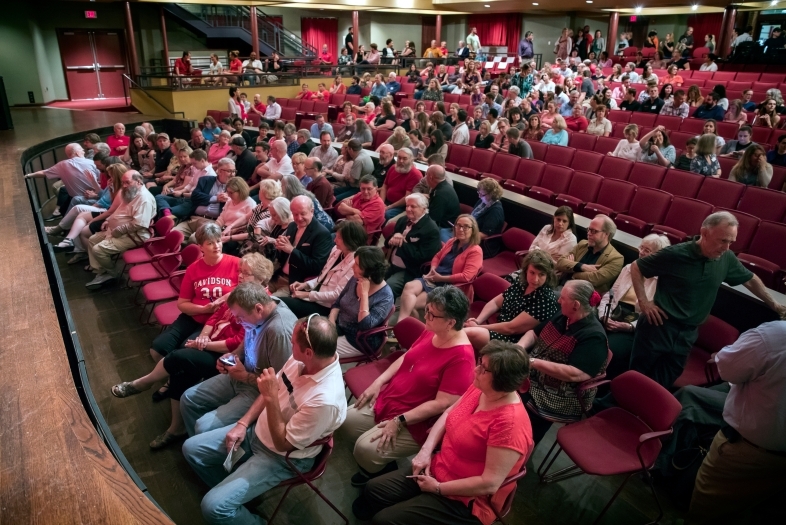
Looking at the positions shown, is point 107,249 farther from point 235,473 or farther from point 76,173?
point 235,473

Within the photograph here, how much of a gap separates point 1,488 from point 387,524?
1.37m

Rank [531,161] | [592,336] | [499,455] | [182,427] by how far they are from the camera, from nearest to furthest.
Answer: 1. [499,455]
2. [592,336]
3. [182,427]
4. [531,161]

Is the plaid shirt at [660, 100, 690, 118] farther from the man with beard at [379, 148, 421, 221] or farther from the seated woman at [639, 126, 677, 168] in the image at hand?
the man with beard at [379, 148, 421, 221]

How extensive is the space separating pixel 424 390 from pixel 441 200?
2767 mm

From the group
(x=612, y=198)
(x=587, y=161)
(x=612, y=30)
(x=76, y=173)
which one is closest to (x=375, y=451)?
(x=612, y=198)

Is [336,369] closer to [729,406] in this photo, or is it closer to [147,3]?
[729,406]

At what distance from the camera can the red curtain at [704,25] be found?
67.3 feet

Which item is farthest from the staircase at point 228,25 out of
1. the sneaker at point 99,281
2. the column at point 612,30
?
the sneaker at point 99,281

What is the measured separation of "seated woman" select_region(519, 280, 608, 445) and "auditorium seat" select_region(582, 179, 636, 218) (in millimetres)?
2838

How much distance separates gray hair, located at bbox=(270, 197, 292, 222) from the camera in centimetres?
449

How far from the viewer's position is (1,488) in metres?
1.69

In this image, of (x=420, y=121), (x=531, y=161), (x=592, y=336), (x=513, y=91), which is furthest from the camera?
(x=513, y=91)

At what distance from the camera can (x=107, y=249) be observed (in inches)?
202

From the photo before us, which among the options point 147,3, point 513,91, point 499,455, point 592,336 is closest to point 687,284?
point 592,336
